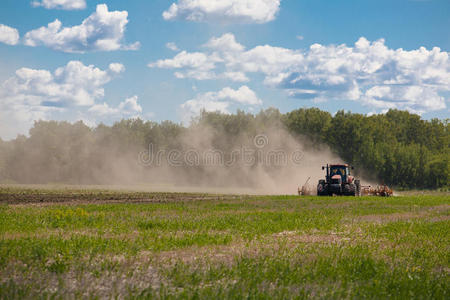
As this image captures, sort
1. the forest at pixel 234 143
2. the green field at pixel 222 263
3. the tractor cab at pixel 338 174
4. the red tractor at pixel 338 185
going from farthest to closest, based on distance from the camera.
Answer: the forest at pixel 234 143 < the tractor cab at pixel 338 174 < the red tractor at pixel 338 185 < the green field at pixel 222 263

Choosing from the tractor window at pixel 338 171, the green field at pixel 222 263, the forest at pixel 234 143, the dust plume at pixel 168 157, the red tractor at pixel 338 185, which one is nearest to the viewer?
the green field at pixel 222 263

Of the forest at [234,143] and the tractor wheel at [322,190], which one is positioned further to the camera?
the forest at [234,143]

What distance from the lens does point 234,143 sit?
4609 inches

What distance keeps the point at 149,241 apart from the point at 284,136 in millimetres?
102365

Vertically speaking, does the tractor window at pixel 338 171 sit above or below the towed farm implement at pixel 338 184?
above

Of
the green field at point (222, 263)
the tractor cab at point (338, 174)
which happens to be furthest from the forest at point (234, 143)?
the green field at point (222, 263)

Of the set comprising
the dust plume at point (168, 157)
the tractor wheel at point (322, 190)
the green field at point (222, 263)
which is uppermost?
the dust plume at point (168, 157)

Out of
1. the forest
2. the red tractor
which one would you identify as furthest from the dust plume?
the red tractor

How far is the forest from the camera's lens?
113812 millimetres

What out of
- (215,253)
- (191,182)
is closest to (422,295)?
(215,253)

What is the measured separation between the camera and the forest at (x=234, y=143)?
11381 cm

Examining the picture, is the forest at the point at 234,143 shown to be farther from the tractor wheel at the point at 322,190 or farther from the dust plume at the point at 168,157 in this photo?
the tractor wheel at the point at 322,190

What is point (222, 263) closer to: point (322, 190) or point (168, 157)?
point (322, 190)

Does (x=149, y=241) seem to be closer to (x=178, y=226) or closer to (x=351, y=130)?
(x=178, y=226)
